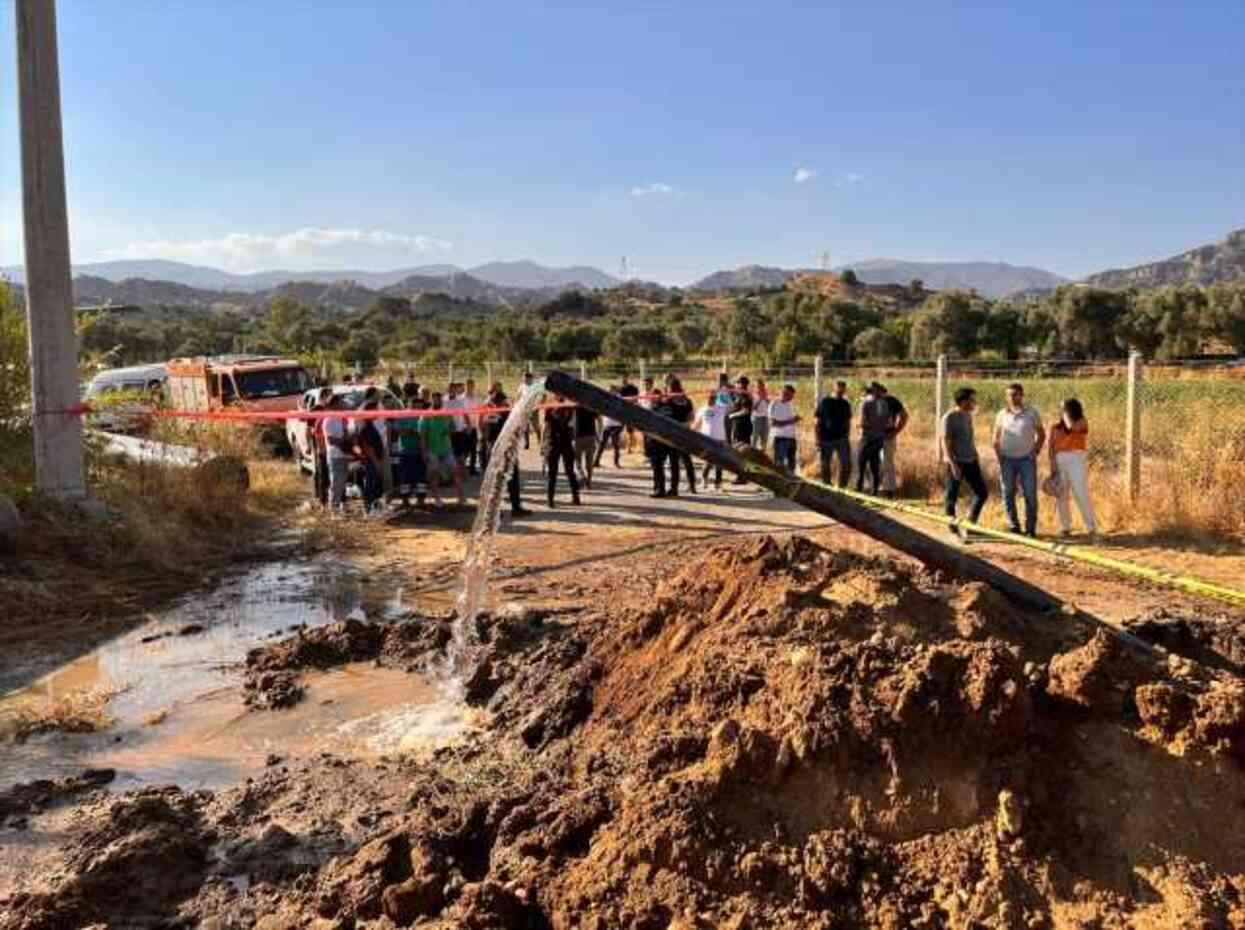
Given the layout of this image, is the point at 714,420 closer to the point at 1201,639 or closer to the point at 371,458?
the point at 371,458

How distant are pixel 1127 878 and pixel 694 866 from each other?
1.42 metres

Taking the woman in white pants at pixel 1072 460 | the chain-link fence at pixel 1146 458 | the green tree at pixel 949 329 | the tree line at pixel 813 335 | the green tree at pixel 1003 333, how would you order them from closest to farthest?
the woman in white pants at pixel 1072 460 < the chain-link fence at pixel 1146 458 < the tree line at pixel 813 335 < the green tree at pixel 949 329 < the green tree at pixel 1003 333

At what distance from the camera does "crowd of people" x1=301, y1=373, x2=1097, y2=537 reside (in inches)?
444

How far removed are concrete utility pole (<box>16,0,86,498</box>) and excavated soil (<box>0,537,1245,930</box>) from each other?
21.4ft

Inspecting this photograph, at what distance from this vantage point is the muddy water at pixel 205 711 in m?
5.99

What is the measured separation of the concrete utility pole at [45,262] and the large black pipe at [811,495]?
7646mm

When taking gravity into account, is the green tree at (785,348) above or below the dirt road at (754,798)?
above

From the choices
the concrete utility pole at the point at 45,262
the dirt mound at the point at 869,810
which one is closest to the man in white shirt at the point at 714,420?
the concrete utility pole at the point at 45,262

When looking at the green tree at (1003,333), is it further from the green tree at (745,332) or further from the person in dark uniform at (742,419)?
the person in dark uniform at (742,419)

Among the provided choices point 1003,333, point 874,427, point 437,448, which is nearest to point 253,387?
point 437,448

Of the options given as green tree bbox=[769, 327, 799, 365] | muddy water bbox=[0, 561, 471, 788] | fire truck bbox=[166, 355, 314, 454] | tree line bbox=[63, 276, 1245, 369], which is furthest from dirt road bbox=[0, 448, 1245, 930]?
green tree bbox=[769, 327, 799, 365]

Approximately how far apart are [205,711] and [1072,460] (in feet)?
28.7

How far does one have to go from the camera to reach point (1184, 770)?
3.74m

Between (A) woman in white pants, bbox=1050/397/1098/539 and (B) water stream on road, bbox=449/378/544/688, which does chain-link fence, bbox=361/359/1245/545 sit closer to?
(A) woman in white pants, bbox=1050/397/1098/539
